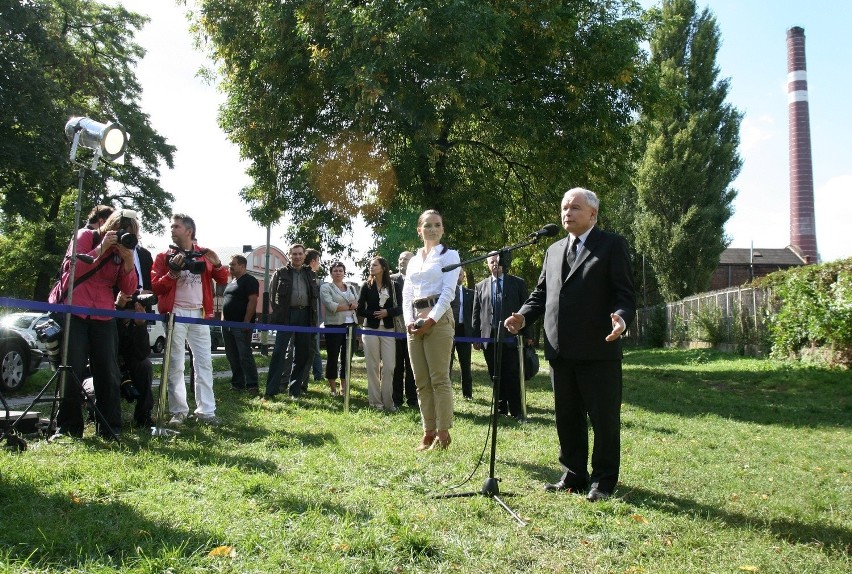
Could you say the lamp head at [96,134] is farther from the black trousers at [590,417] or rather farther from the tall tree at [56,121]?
the tall tree at [56,121]

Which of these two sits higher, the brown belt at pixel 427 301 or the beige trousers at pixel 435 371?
the brown belt at pixel 427 301

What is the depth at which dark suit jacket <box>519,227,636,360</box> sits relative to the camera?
15.7 ft

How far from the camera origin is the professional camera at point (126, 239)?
5.90 metres

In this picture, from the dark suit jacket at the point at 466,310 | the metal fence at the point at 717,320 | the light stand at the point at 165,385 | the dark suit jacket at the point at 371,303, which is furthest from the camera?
the metal fence at the point at 717,320

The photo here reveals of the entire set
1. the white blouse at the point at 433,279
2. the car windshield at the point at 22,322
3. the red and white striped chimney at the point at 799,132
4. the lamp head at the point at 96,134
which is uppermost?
the red and white striped chimney at the point at 799,132

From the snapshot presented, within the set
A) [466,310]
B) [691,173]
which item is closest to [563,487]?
[466,310]

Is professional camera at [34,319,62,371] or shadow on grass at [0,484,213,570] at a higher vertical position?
professional camera at [34,319,62,371]

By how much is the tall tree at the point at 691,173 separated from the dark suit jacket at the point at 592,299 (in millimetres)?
35796

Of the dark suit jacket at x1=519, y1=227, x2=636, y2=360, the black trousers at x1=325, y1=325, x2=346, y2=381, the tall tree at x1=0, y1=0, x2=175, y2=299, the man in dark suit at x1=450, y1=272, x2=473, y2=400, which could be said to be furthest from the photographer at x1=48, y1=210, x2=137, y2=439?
the tall tree at x1=0, y1=0, x2=175, y2=299

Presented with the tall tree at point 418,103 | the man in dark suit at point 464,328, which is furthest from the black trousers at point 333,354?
the tall tree at point 418,103

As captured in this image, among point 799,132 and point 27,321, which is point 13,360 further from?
point 799,132

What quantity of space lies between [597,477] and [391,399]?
15.6ft

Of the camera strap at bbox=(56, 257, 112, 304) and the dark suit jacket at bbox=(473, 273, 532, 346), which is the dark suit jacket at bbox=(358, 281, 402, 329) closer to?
the dark suit jacket at bbox=(473, 273, 532, 346)

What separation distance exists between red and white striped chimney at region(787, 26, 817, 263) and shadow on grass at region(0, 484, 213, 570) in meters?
51.4
